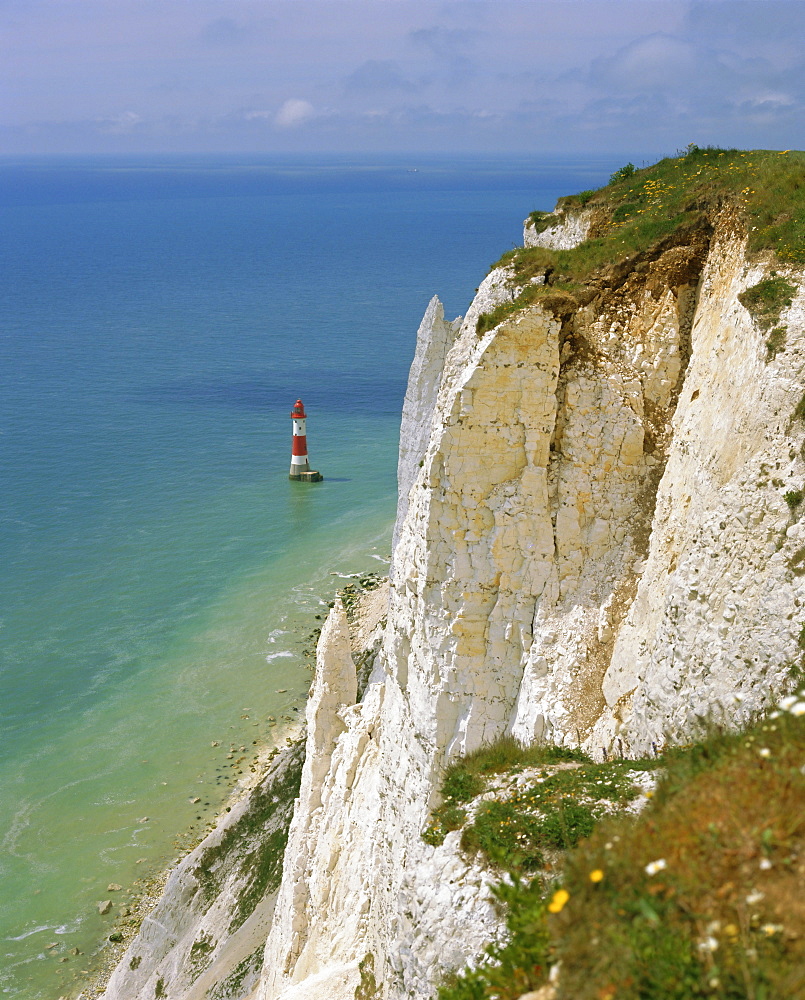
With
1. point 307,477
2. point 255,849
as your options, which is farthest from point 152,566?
point 255,849

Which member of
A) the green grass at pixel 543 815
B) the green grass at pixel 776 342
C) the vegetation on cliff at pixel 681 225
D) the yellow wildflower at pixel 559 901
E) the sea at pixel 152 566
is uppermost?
the vegetation on cliff at pixel 681 225

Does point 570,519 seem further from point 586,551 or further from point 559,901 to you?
point 559,901

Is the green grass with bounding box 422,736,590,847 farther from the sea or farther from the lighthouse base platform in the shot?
the lighthouse base platform

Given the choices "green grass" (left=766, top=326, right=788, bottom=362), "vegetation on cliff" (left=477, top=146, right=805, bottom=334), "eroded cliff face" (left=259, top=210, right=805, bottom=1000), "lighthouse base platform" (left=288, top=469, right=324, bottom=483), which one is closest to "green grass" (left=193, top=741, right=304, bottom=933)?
"eroded cliff face" (left=259, top=210, right=805, bottom=1000)

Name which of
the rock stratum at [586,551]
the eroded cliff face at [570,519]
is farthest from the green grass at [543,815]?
the eroded cliff face at [570,519]

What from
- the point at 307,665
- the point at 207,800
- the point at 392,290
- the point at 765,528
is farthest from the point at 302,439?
the point at 392,290

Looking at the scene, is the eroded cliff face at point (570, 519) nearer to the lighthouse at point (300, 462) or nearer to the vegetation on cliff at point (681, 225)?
the vegetation on cliff at point (681, 225)
